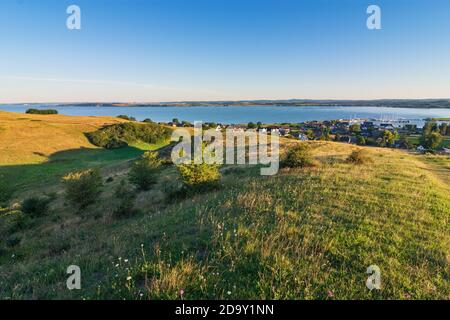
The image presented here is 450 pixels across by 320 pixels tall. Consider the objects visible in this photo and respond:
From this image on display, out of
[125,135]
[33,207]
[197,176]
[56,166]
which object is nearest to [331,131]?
[125,135]

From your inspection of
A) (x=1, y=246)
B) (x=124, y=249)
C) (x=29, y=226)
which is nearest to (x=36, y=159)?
(x=29, y=226)

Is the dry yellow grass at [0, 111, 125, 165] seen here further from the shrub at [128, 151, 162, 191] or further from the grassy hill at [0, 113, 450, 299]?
the grassy hill at [0, 113, 450, 299]

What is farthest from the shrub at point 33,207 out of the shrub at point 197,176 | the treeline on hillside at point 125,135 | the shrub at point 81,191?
the treeline on hillside at point 125,135

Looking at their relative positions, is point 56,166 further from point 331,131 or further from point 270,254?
point 331,131

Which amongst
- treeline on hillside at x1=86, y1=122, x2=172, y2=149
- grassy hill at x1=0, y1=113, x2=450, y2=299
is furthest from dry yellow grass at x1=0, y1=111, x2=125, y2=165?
grassy hill at x1=0, y1=113, x2=450, y2=299
